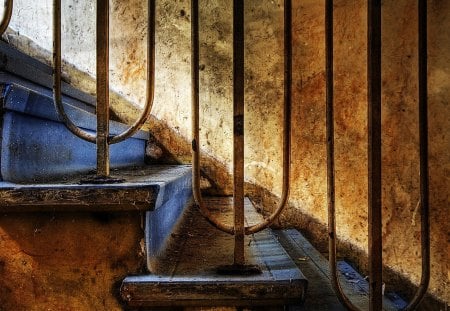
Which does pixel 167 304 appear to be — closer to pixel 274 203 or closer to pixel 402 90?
pixel 274 203

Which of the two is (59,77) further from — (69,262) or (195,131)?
(69,262)

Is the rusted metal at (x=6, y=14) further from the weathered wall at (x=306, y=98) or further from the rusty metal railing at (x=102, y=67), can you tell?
the weathered wall at (x=306, y=98)

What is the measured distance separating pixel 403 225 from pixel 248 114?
126 cm

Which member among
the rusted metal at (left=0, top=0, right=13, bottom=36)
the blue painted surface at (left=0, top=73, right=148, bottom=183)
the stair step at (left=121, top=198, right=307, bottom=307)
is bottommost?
the stair step at (left=121, top=198, right=307, bottom=307)

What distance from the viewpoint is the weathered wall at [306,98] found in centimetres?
235

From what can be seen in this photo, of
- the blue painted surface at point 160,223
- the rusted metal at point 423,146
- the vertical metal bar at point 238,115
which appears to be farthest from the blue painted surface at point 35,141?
the rusted metal at point 423,146

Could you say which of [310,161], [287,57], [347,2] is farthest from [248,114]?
[287,57]

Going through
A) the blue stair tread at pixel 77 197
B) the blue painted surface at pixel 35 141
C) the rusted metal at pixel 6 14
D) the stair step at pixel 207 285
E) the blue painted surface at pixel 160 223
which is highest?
the rusted metal at pixel 6 14

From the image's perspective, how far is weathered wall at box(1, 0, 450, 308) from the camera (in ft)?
7.72

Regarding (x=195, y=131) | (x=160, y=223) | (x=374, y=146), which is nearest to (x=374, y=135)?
(x=374, y=146)

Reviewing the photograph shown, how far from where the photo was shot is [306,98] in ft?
8.23

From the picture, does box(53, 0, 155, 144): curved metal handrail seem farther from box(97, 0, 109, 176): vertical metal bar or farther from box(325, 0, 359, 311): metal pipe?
box(325, 0, 359, 311): metal pipe

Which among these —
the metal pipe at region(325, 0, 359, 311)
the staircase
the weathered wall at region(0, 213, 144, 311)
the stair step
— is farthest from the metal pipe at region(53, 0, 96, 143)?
the metal pipe at region(325, 0, 359, 311)

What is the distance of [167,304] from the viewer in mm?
953
